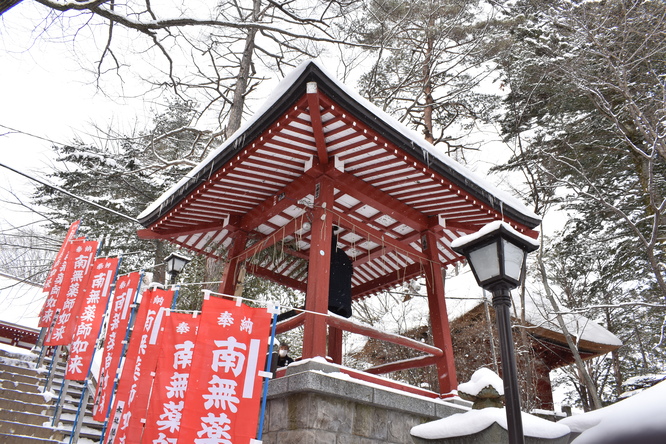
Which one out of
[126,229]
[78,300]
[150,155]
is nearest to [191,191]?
[78,300]

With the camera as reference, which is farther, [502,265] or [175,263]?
[175,263]

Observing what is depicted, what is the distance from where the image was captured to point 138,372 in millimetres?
5828

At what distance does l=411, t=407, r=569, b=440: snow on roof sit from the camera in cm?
346

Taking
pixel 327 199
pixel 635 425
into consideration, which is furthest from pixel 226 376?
pixel 635 425

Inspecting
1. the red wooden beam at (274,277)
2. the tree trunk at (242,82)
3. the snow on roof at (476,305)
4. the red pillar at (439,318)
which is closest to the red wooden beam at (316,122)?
the red pillar at (439,318)

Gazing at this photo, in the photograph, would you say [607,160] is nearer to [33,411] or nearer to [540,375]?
[540,375]

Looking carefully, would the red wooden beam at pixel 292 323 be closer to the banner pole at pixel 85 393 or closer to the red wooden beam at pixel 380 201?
the red wooden beam at pixel 380 201

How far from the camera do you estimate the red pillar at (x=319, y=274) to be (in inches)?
201

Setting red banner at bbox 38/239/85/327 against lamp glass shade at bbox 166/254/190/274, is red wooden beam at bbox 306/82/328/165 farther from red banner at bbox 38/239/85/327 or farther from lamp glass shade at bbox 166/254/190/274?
red banner at bbox 38/239/85/327

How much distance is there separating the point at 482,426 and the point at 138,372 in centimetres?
443

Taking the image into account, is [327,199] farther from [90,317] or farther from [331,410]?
[90,317]

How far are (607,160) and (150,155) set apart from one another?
13.8 metres

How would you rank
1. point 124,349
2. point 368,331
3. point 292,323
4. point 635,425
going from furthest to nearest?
point 124,349 < point 368,331 < point 292,323 < point 635,425

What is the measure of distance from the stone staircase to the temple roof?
3520 mm
